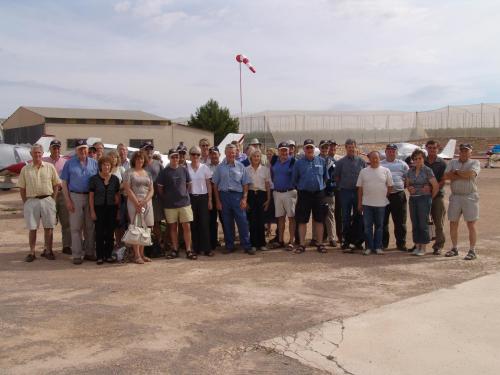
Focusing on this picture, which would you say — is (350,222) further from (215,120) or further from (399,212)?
(215,120)

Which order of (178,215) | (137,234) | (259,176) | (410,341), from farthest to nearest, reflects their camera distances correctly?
1. (259,176)
2. (178,215)
3. (137,234)
4. (410,341)

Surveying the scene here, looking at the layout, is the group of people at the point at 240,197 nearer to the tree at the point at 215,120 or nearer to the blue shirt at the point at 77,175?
the blue shirt at the point at 77,175

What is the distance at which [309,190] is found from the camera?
7715mm

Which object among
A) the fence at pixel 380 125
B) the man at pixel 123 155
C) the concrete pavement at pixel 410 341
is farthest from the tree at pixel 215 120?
the concrete pavement at pixel 410 341

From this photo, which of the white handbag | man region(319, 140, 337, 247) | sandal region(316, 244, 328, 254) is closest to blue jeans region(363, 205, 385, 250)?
sandal region(316, 244, 328, 254)

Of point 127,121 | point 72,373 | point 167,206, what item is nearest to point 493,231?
point 167,206

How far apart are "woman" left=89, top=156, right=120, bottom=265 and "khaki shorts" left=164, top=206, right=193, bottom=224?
0.75m

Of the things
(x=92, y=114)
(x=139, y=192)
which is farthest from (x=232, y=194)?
(x=92, y=114)

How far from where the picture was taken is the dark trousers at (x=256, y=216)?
26.7ft

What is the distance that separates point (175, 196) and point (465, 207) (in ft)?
14.1

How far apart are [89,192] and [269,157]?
328 cm

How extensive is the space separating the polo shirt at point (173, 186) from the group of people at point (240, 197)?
0.01m

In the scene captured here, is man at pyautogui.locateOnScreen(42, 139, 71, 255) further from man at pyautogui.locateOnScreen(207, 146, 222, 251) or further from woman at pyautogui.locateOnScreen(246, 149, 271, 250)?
woman at pyautogui.locateOnScreen(246, 149, 271, 250)

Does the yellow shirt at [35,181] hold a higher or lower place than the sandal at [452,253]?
higher
